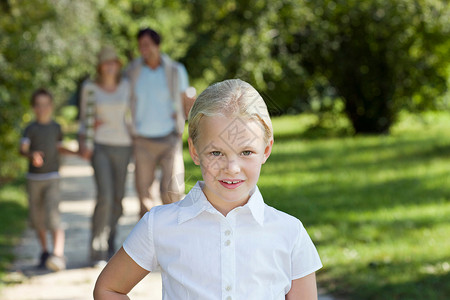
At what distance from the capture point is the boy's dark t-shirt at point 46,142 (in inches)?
269

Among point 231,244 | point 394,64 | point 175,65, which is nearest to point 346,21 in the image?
point 394,64

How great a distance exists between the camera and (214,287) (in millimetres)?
2221

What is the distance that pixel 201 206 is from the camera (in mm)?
2268

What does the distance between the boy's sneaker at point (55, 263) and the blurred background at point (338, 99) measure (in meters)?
0.60

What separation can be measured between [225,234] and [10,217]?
7832mm

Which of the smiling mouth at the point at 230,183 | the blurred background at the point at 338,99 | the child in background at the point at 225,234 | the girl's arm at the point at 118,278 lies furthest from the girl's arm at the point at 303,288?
the blurred background at the point at 338,99

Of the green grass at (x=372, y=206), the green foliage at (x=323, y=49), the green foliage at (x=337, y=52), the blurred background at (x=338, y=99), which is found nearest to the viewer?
the green grass at (x=372, y=206)

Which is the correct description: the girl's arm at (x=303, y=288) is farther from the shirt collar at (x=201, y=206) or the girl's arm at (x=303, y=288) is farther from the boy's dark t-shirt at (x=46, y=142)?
the boy's dark t-shirt at (x=46, y=142)

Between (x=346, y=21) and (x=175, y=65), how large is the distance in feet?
47.6

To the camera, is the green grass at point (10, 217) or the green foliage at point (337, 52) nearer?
the green grass at point (10, 217)

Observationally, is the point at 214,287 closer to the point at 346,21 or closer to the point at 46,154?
the point at 46,154

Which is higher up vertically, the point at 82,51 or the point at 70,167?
the point at 82,51

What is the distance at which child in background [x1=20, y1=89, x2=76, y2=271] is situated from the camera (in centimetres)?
679

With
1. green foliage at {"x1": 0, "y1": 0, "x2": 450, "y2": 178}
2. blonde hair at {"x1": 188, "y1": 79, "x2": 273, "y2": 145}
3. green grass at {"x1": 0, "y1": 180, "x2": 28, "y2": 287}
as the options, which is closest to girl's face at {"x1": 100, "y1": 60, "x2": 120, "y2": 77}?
green grass at {"x1": 0, "y1": 180, "x2": 28, "y2": 287}
